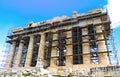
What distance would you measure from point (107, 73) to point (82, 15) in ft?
47.5

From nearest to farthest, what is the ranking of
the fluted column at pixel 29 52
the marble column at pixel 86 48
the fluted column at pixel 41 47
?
the marble column at pixel 86 48
the fluted column at pixel 41 47
the fluted column at pixel 29 52

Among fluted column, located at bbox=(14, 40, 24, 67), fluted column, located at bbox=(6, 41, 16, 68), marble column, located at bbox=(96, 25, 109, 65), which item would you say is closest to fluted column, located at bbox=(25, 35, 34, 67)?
fluted column, located at bbox=(14, 40, 24, 67)

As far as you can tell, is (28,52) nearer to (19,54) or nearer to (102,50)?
(19,54)

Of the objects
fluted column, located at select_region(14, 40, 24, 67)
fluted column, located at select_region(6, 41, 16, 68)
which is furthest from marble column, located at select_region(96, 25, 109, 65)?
fluted column, located at select_region(6, 41, 16, 68)

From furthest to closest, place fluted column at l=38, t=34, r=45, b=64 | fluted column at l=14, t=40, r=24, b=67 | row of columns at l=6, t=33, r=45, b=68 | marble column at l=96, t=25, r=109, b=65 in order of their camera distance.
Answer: fluted column at l=14, t=40, r=24, b=67 → row of columns at l=6, t=33, r=45, b=68 → fluted column at l=38, t=34, r=45, b=64 → marble column at l=96, t=25, r=109, b=65

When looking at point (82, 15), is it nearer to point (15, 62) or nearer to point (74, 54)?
point (74, 54)

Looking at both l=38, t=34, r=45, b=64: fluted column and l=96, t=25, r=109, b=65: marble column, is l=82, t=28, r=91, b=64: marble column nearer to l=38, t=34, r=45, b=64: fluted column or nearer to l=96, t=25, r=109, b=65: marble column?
l=96, t=25, r=109, b=65: marble column

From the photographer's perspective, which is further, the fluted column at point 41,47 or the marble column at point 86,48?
the fluted column at point 41,47

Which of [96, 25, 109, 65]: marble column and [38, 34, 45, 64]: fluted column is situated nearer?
[96, 25, 109, 65]: marble column

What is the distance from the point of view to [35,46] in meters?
34.8

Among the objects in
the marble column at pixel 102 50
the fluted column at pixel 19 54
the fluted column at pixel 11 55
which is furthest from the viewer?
the fluted column at pixel 11 55

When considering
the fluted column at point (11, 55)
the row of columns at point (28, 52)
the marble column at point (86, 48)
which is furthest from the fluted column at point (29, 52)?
the marble column at point (86, 48)

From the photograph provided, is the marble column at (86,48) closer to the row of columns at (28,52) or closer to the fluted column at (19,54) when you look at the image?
the row of columns at (28,52)

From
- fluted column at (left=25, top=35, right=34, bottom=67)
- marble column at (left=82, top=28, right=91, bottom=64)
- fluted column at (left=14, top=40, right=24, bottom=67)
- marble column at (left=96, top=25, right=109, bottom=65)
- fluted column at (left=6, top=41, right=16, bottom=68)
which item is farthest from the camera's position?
fluted column at (left=6, top=41, right=16, bottom=68)
